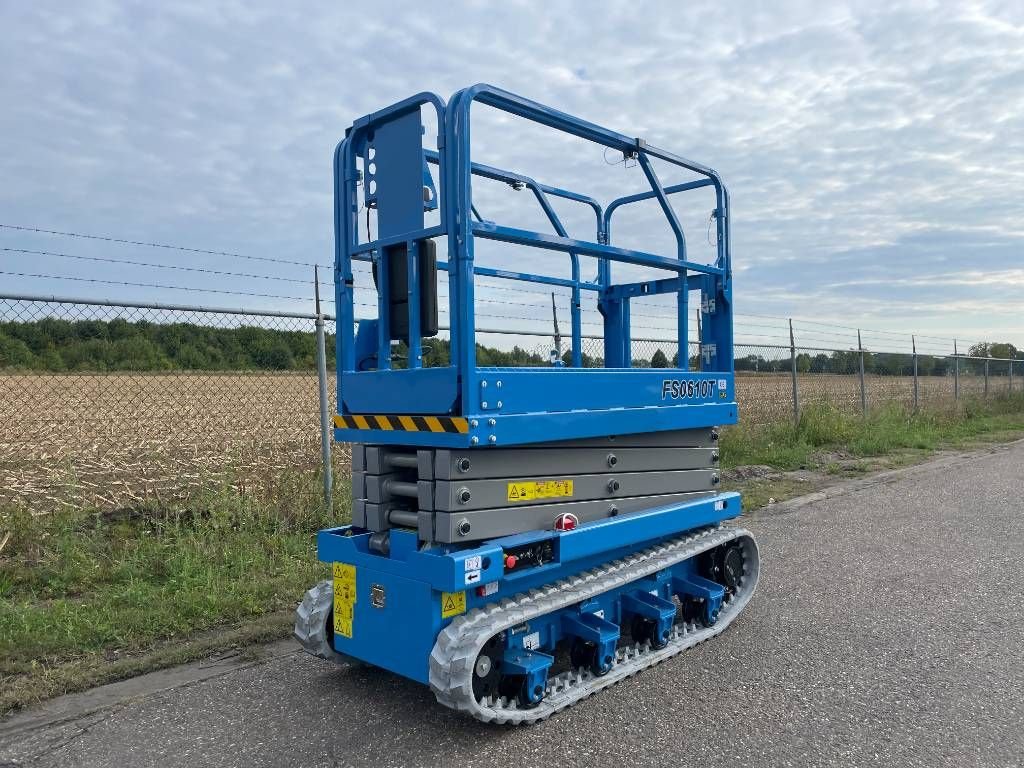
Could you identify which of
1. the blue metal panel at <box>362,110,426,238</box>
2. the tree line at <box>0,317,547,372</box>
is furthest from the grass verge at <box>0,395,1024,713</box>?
the blue metal panel at <box>362,110,426,238</box>

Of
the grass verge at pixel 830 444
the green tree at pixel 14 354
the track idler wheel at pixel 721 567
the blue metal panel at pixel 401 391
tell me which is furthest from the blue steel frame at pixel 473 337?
the grass verge at pixel 830 444

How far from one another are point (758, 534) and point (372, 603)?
4306mm

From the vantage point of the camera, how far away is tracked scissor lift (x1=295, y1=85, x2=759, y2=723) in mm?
3186

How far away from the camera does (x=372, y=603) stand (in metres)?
3.44

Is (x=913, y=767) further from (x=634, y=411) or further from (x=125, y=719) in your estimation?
(x=125, y=719)

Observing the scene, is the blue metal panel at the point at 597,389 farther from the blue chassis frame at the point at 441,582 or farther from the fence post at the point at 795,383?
the fence post at the point at 795,383

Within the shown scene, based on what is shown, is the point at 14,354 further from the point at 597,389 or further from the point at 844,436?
the point at 844,436

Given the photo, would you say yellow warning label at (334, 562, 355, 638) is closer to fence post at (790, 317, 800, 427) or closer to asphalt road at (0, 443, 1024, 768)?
asphalt road at (0, 443, 1024, 768)

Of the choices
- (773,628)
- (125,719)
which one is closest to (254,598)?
(125,719)

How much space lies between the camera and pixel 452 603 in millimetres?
3230

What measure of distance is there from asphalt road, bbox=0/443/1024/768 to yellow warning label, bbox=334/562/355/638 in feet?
0.96

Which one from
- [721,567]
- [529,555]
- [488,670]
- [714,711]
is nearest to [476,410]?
[529,555]

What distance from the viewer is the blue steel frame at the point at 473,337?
3.18m

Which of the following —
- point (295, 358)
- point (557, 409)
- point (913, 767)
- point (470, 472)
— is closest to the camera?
point (913, 767)
